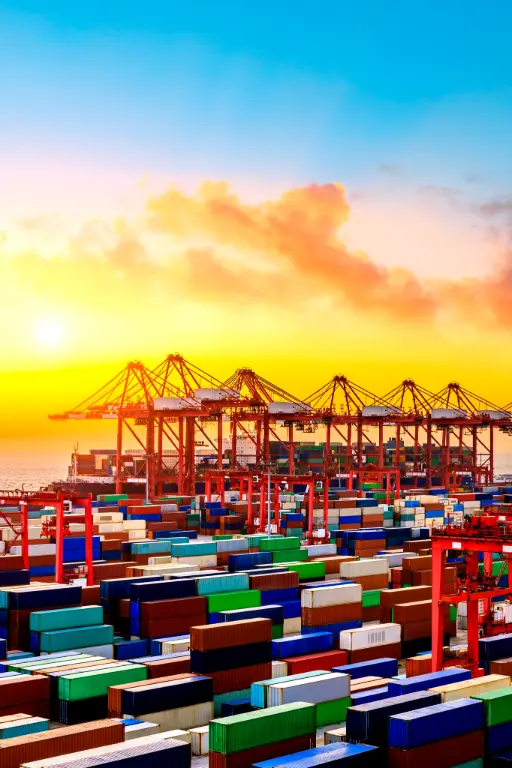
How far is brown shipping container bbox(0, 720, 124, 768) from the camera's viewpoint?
20.4 m

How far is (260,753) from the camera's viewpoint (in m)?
22.4

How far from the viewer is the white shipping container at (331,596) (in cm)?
3716

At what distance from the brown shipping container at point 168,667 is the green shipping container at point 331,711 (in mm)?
4471

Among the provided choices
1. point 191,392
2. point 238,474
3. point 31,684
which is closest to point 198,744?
point 31,684

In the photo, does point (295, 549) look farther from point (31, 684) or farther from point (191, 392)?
point (191, 392)

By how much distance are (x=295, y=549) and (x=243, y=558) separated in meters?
7.53

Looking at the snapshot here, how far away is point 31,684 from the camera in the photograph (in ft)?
86.2

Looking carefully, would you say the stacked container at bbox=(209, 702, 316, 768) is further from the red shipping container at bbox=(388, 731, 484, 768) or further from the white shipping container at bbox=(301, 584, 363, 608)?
the white shipping container at bbox=(301, 584, 363, 608)

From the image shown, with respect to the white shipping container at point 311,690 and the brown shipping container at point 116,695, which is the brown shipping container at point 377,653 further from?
the brown shipping container at point 116,695

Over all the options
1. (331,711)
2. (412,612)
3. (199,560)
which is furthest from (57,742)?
(199,560)

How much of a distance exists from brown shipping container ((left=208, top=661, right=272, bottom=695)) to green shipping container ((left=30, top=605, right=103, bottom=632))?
20.7 ft

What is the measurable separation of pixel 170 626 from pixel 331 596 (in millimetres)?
7196

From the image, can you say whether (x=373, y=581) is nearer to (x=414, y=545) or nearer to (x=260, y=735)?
(x=414, y=545)

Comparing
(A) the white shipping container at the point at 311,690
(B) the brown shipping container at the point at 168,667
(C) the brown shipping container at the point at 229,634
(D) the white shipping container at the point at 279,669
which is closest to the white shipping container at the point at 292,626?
(D) the white shipping container at the point at 279,669
